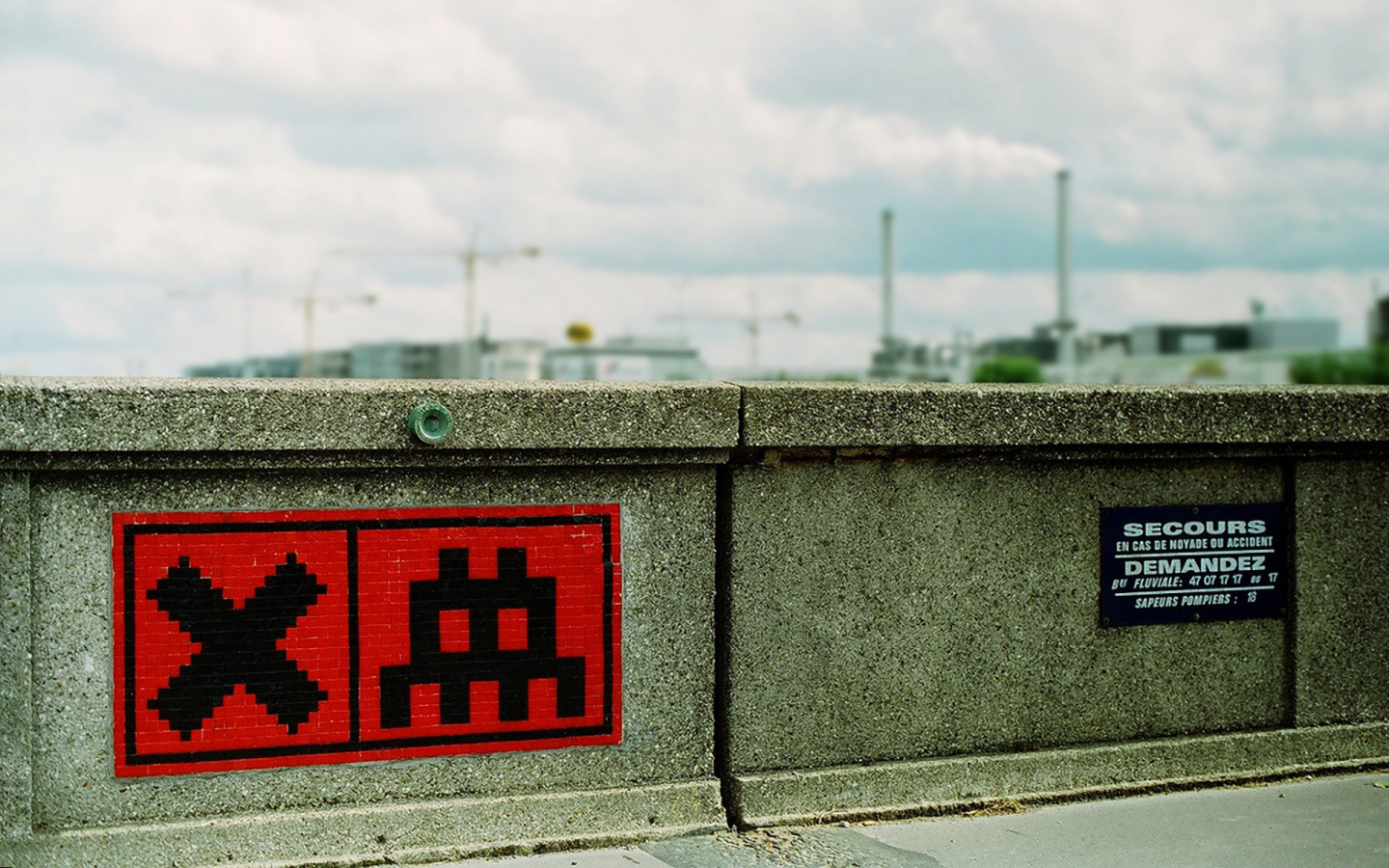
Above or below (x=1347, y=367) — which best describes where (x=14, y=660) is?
below

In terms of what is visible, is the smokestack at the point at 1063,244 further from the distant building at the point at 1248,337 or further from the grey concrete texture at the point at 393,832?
the grey concrete texture at the point at 393,832

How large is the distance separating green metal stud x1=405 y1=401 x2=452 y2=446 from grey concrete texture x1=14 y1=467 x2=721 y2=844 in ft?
0.59

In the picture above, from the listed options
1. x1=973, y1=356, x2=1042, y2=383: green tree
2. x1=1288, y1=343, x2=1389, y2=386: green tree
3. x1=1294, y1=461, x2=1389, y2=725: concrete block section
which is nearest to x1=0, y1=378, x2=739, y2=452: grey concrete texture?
x1=1294, y1=461, x2=1389, y2=725: concrete block section

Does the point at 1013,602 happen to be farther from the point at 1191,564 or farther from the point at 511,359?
the point at 511,359

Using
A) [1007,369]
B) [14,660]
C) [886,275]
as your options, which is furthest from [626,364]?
[14,660]

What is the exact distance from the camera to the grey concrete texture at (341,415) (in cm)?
393

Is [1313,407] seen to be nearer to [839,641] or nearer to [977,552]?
[977,552]

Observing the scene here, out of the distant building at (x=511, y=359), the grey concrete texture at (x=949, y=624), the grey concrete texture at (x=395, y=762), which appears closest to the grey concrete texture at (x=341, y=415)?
the grey concrete texture at (x=395, y=762)

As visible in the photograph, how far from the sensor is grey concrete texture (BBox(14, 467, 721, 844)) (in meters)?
4.04

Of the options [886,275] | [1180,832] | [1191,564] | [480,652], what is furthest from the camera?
[886,275]

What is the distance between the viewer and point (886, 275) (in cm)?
10262

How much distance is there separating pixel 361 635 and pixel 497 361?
344 feet

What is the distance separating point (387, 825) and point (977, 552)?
2.27 m

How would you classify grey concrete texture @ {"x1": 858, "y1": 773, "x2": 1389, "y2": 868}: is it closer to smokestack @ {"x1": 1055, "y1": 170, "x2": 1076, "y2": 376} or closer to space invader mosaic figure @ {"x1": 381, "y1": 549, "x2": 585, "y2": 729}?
space invader mosaic figure @ {"x1": 381, "y1": 549, "x2": 585, "y2": 729}
